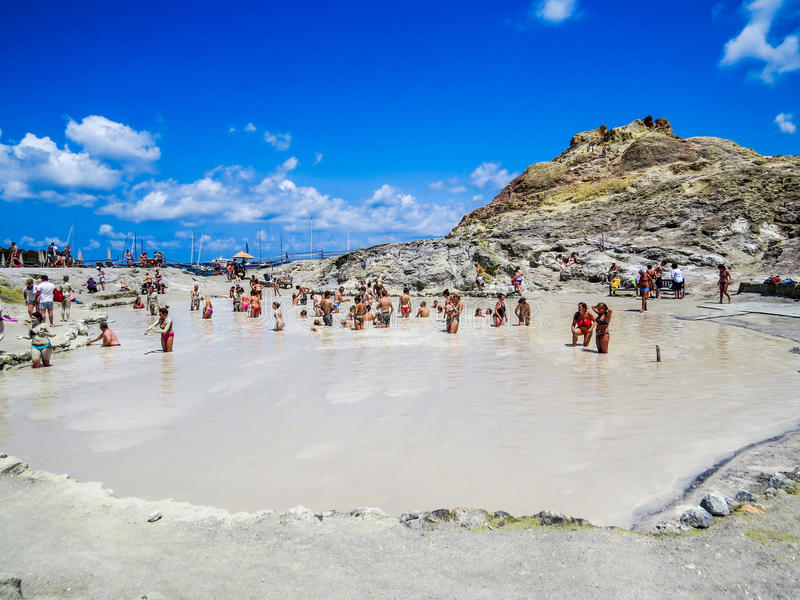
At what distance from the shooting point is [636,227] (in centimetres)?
2689

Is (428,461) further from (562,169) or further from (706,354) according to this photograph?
(562,169)

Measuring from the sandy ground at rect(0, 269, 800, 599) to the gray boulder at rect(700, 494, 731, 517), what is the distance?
0.22 feet

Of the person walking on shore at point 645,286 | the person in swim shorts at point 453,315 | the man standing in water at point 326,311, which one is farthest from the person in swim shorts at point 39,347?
the person walking on shore at point 645,286

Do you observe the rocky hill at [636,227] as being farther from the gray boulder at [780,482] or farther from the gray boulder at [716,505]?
the gray boulder at [716,505]

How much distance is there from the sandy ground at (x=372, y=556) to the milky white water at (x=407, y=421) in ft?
1.54

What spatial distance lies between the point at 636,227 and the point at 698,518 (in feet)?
87.5

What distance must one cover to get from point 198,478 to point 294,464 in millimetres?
824

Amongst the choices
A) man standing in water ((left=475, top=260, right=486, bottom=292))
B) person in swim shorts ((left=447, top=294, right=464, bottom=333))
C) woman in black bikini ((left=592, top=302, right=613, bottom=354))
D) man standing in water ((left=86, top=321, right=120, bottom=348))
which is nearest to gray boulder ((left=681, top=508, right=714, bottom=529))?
woman in black bikini ((left=592, top=302, right=613, bottom=354))

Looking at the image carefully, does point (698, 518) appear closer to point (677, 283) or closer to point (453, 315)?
point (453, 315)

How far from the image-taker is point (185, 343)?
470 inches

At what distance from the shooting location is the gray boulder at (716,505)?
3.22 metres

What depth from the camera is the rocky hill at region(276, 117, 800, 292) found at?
2330 cm

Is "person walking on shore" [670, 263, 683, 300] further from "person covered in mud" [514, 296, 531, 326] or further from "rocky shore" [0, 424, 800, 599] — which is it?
"rocky shore" [0, 424, 800, 599]

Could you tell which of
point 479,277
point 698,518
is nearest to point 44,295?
point 698,518
